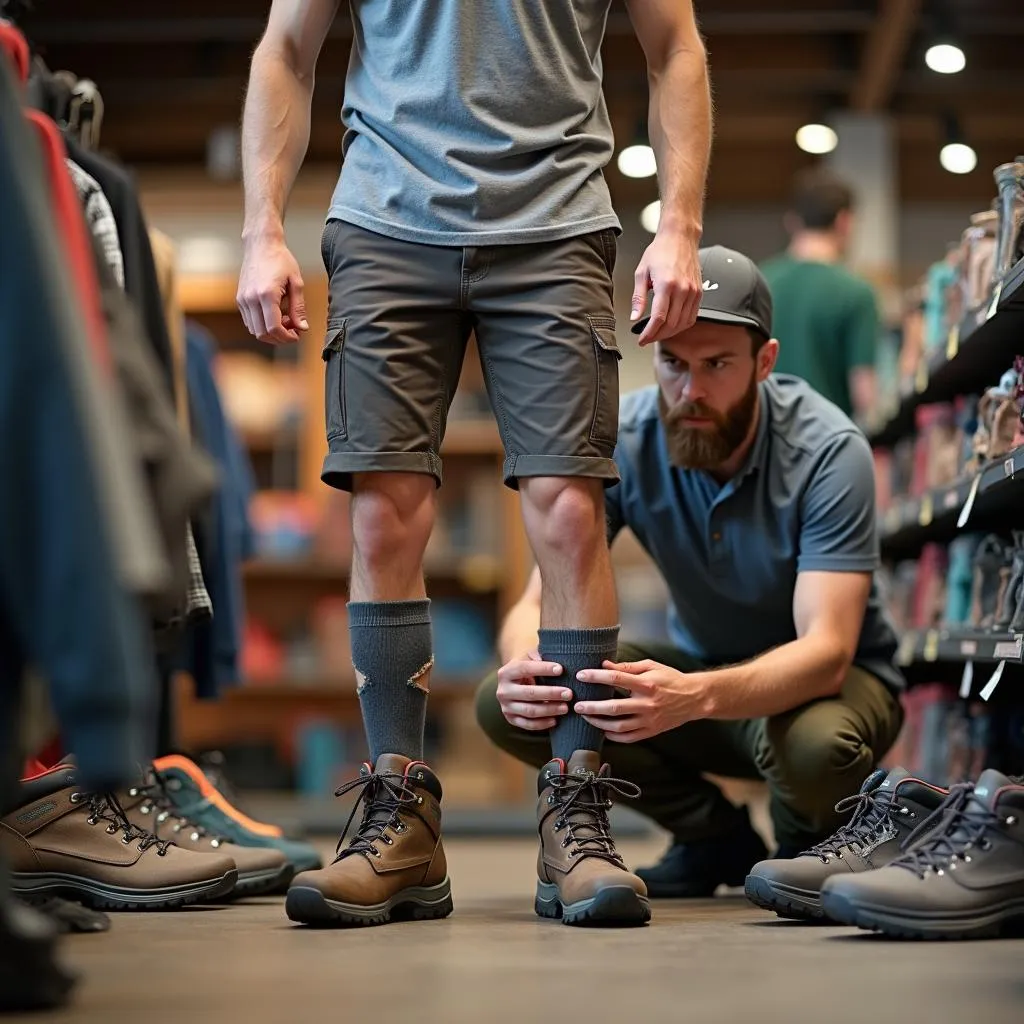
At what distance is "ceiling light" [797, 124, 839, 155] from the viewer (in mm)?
7617

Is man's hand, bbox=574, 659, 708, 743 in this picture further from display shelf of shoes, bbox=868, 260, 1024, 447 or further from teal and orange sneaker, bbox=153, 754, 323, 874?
display shelf of shoes, bbox=868, 260, 1024, 447

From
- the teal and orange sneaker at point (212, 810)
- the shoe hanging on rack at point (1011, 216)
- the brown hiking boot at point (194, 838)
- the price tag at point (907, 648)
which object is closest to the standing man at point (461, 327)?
the brown hiking boot at point (194, 838)

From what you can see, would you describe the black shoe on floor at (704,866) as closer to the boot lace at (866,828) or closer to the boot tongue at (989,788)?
the boot lace at (866,828)

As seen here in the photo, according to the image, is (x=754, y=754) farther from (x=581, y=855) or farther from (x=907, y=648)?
(x=907, y=648)

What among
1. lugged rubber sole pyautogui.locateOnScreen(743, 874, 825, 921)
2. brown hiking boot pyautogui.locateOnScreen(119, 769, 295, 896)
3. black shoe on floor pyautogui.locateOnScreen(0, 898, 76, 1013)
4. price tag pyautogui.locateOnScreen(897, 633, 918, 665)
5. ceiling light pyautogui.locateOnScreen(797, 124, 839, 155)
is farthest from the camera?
ceiling light pyautogui.locateOnScreen(797, 124, 839, 155)

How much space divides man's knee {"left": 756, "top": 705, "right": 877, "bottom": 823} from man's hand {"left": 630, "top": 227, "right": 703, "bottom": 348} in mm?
686

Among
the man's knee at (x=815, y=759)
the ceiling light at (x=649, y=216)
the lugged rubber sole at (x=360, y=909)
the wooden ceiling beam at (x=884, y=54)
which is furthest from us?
the ceiling light at (x=649, y=216)

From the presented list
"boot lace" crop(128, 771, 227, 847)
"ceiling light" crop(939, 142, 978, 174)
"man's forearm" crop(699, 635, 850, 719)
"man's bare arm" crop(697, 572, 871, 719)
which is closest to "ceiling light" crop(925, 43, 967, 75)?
"ceiling light" crop(939, 142, 978, 174)

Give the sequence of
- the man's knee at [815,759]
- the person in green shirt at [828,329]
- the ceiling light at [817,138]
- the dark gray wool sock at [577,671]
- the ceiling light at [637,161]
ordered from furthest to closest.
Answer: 1. the ceiling light at [817,138]
2. the ceiling light at [637,161]
3. the person in green shirt at [828,329]
4. the man's knee at [815,759]
5. the dark gray wool sock at [577,671]

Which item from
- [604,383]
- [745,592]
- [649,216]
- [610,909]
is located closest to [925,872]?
[610,909]

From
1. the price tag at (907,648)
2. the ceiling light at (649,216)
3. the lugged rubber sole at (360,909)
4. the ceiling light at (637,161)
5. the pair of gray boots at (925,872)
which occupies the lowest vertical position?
the lugged rubber sole at (360,909)

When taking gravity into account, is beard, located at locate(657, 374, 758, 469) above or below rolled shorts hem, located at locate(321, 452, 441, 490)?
above

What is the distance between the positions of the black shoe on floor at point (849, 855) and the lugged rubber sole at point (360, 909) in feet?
1.37

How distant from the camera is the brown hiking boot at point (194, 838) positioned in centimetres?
231
